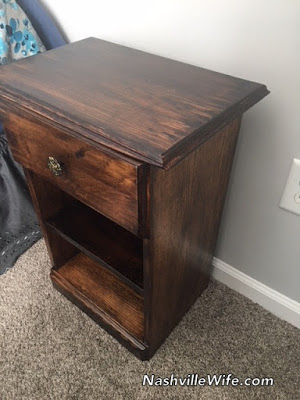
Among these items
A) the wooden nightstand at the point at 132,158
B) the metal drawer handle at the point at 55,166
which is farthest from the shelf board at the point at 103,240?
the metal drawer handle at the point at 55,166

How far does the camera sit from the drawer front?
54 centimetres

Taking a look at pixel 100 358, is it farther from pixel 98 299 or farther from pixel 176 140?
pixel 176 140

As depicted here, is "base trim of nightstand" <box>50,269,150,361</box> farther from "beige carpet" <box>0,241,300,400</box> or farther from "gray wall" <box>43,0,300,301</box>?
"gray wall" <box>43,0,300,301</box>

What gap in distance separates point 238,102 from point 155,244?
0.29m

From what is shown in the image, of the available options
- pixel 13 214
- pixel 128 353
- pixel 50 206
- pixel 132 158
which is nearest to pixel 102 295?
pixel 128 353

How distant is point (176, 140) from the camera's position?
0.49 m

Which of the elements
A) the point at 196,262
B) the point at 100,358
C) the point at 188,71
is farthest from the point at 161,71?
the point at 100,358

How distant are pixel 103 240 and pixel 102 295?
189 millimetres

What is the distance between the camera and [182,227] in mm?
703

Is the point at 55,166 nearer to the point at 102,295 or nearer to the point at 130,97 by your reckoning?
the point at 130,97

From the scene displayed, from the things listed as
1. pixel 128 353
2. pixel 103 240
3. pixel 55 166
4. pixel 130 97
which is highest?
pixel 130 97

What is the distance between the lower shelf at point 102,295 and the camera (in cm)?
89

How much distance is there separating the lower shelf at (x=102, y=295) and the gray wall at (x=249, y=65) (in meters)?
0.31

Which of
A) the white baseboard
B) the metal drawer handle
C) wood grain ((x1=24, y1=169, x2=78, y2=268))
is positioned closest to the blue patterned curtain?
wood grain ((x1=24, y1=169, x2=78, y2=268))
